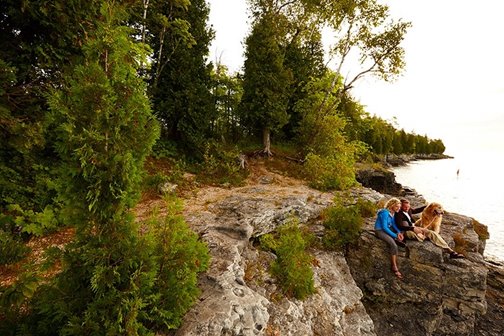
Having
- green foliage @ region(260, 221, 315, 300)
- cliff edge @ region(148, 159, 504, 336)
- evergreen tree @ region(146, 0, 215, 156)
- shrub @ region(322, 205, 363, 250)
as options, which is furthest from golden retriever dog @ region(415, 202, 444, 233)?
evergreen tree @ region(146, 0, 215, 156)

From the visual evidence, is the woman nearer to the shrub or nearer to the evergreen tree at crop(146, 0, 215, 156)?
the shrub

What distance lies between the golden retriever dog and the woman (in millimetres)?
1264

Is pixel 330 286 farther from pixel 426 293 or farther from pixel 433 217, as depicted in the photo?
pixel 433 217

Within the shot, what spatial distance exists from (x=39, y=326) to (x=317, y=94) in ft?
69.8

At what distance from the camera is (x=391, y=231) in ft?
29.5

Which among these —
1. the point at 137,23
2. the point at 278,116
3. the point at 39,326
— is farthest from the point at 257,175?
the point at 39,326

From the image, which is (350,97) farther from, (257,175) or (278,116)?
(257,175)

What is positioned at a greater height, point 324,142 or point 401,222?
point 324,142

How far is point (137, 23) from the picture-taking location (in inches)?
587

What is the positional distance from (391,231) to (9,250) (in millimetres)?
10700

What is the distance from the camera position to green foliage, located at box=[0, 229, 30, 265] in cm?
586

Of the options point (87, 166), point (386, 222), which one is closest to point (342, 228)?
point (386, 222)

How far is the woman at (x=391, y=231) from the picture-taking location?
8680mm

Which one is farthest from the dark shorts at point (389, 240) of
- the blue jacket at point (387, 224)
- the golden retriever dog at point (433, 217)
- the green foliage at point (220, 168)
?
the green foliage at point (220, 168)
